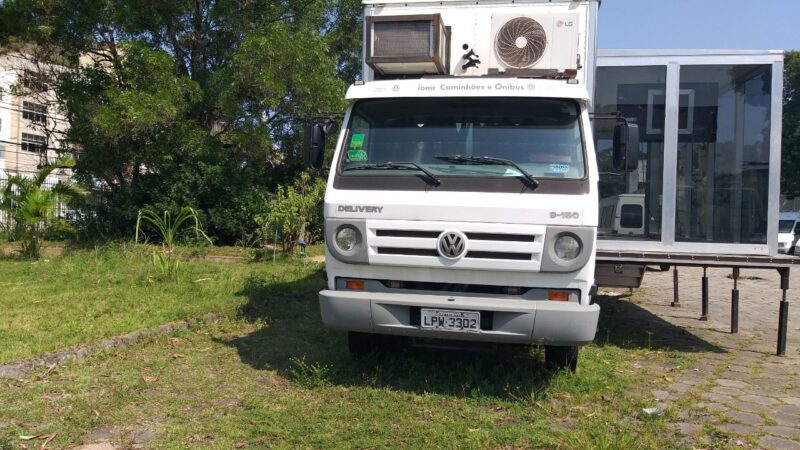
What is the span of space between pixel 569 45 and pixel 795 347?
178 inches

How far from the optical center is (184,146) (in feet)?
42.1

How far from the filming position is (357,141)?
539 centimetres

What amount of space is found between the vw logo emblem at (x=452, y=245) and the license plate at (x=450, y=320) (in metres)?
0.42

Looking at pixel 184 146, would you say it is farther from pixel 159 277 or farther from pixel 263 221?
pixel 159 277

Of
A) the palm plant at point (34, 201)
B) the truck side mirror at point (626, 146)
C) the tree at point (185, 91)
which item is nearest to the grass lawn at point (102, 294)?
the palm plant at point (34, 201)

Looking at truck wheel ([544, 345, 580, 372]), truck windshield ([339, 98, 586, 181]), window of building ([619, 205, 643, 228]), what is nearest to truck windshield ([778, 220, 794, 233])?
window of building ([619, 205, 643, 228])

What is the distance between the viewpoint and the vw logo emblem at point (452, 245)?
4.67 m

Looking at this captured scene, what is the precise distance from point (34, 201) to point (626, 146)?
11.1 metres

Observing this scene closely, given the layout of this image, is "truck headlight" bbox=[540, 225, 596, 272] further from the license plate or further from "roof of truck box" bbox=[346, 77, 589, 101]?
"roof of truck box" bbox=[346, 77, 589, 101]

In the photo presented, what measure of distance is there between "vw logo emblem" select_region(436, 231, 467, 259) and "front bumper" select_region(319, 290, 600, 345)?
333 millimetres

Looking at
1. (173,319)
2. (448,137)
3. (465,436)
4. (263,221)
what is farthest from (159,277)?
(465,436)

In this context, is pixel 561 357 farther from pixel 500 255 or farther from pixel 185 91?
pixel 185 91

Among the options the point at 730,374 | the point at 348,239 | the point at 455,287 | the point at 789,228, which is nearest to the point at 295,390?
the point at 348,239

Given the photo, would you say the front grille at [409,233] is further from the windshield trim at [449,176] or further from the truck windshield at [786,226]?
the truck windshield at [786,226]
